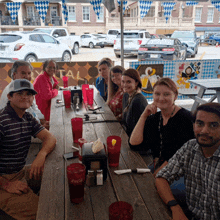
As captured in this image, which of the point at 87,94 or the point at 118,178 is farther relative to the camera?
the point at 87,94

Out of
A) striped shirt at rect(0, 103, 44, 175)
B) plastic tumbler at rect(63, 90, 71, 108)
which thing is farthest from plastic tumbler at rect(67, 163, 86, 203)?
plastic tumbler at rect(63, 90, 71, 108)

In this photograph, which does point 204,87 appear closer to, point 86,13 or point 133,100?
point 133,100

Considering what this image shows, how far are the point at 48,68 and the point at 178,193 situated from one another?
2948 mm

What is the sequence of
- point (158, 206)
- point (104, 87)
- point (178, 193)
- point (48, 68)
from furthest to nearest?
point (104, 87) < point (48, 68) < point (178, 193) < point (158, 206)

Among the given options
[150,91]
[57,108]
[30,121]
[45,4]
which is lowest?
[150,91]

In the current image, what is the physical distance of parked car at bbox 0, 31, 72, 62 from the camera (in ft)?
27.4


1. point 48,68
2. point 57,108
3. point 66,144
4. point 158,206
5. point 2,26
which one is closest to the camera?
Answer: point 158,206

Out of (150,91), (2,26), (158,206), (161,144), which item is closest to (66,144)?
(161,144)

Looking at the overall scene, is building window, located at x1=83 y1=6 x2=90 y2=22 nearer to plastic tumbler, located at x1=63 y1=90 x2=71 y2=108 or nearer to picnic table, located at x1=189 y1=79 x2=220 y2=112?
picnic table, located at x1=189 y1=79 x2=220 y2=112

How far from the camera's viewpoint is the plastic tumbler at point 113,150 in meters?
1.50

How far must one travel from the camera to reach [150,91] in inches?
233

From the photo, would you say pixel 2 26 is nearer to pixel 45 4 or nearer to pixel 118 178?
pixel 45 4

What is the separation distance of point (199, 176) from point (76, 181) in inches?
29.8

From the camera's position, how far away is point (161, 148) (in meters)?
2.04
